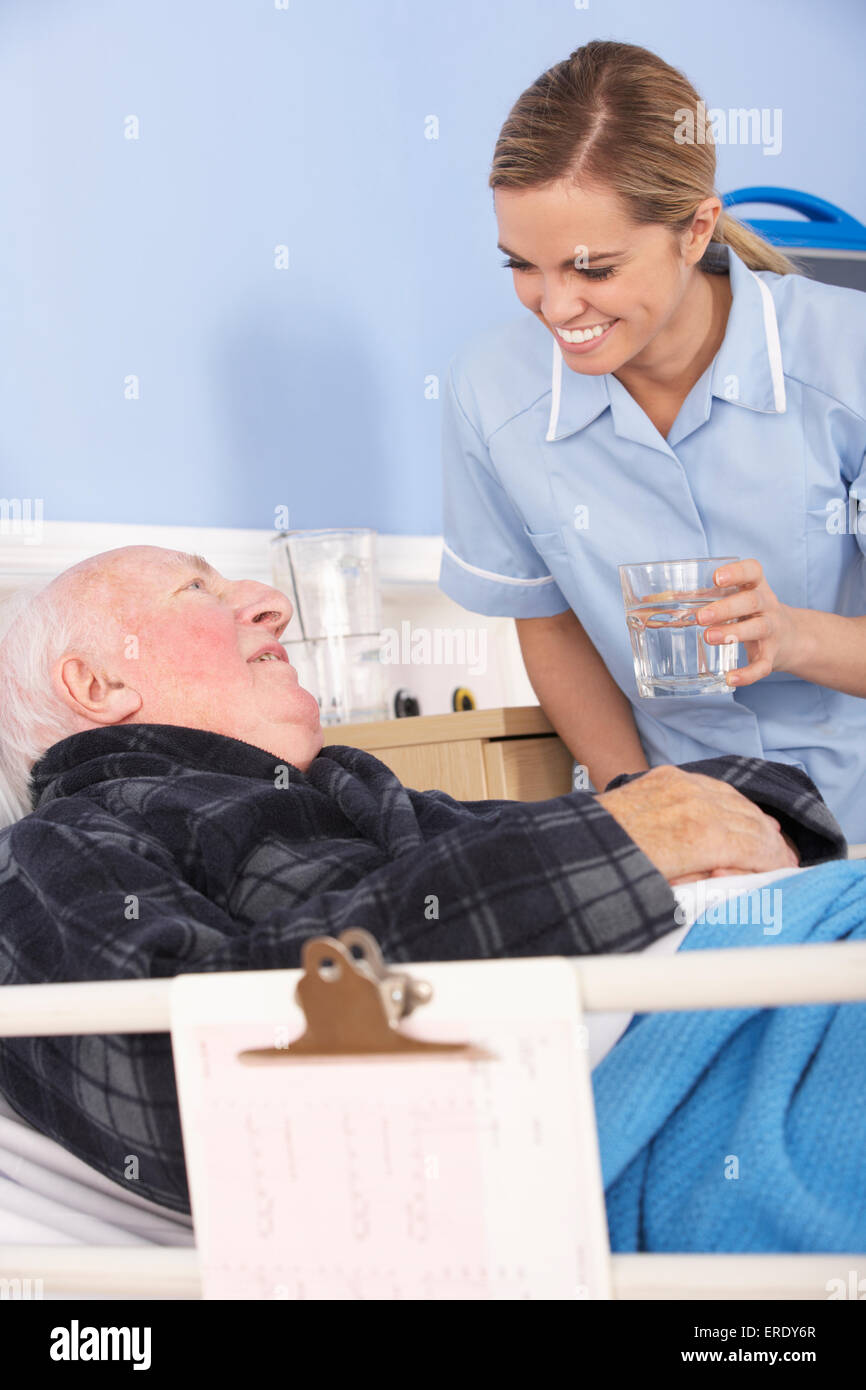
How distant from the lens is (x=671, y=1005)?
0.63 metres

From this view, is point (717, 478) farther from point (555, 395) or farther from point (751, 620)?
point (751, 620)

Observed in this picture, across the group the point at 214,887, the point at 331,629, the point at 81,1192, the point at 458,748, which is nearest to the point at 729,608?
the point at 214,887

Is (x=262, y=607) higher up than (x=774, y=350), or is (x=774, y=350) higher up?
(x=774, y=350)

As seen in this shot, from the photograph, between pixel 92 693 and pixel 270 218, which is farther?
pixel 270 218

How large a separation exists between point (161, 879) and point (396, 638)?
1461 mm

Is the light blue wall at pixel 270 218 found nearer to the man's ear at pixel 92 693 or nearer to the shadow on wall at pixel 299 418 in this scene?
the shadow on wall at pixel 299 418

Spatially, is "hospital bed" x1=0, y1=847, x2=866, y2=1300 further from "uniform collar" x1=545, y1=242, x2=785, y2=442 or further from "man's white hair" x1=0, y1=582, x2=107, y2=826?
"uniform collar" x1=545, y1=242, x2=785, y2=442

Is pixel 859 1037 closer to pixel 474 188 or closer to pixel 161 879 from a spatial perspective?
pixel 161 879

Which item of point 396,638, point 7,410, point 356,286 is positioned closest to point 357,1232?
point 7,410

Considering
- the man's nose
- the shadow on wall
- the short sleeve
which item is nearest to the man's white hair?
the man's nose

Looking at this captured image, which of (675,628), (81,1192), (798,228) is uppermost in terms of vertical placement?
(798,228)

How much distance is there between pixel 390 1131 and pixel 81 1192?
41 centimetres

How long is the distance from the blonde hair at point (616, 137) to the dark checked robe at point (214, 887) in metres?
0.62
